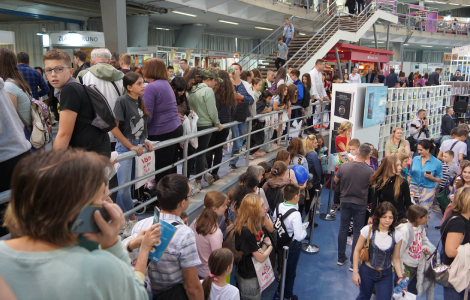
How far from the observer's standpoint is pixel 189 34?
19.8 meters

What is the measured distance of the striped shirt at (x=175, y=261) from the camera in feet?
7.72

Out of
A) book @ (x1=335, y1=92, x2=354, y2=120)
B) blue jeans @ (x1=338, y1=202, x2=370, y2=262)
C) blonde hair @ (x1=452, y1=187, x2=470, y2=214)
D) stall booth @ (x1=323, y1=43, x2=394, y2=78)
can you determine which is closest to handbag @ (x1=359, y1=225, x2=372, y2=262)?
blonde hair @ (x1=452, y1=187, x2=470, y2=214)

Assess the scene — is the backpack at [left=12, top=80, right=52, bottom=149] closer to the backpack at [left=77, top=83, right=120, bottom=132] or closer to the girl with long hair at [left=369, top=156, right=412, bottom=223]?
the backpack at [left=77, top=83, right=120, bottom=132]

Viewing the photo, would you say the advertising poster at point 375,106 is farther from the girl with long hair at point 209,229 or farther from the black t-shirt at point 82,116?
the black t-shirt at point 82,116

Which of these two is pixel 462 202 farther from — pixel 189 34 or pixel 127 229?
pixel 189 34

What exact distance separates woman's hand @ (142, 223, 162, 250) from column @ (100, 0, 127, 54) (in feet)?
36.9

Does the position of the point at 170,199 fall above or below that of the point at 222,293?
above

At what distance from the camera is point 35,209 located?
3.47 ft

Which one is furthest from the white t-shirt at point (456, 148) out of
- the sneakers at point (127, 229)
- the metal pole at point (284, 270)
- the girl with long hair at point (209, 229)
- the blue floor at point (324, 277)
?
the sneakers at point (127, 229)

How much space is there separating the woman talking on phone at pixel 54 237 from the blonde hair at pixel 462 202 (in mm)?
3502

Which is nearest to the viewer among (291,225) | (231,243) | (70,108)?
(70,108)

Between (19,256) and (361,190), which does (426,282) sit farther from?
(19,256)

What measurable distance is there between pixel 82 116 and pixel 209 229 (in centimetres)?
147

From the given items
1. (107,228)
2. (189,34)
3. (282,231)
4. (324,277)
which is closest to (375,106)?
(324,277)
